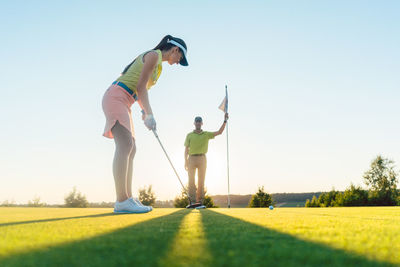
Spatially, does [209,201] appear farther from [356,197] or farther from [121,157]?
[121,157]

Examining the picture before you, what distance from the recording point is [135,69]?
14.1ft

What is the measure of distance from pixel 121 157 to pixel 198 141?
4.92 m

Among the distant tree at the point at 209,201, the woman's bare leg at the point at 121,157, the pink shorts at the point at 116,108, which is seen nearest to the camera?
the woman's bare leg at the point at 121,157

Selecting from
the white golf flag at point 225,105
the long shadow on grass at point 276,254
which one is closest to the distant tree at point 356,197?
the white golf flag at point 225,105

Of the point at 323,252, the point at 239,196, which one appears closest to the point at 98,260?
the point at 323,252

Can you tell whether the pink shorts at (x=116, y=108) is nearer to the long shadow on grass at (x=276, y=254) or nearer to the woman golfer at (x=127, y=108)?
the woman golfer at (x=127, y=108)

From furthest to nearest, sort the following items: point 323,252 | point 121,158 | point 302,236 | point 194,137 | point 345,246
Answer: point 194,137, point 121,158, point 302,236, point 345,246, point 323,252

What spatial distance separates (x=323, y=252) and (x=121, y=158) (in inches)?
125

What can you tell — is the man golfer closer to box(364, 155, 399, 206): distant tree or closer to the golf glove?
the golf glove

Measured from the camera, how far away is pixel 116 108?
13.4ft

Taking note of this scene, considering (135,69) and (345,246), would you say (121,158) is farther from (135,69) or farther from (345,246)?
(345,246)

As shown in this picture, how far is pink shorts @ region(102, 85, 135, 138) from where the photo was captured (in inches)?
160

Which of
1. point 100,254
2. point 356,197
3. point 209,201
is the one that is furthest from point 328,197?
point 100,254

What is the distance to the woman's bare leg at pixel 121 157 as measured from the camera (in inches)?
152
